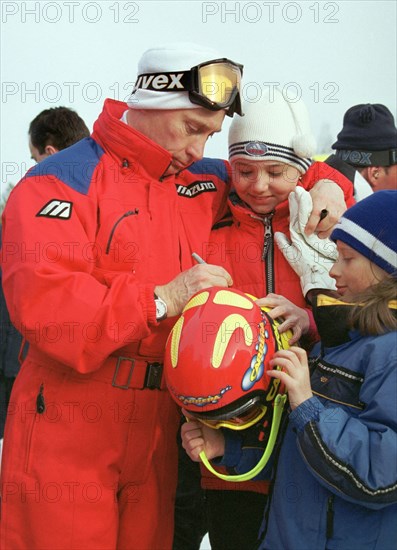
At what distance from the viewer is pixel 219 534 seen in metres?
2.41

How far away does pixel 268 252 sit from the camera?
2260mm

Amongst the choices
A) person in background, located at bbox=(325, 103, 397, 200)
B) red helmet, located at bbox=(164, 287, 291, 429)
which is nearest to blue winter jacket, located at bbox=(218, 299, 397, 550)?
red helmet, located at bbox=(164, 287, 291, 429)

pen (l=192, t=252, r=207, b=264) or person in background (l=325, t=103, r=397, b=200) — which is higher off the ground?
person in background (l=325, t=103, r=397, b=200)

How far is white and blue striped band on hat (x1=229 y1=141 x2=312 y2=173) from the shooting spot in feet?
7.25

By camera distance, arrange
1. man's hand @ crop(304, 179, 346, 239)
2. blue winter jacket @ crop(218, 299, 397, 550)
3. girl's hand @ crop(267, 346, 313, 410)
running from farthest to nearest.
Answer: man's hand @ crop(304, 179, 346, 239) → girl's hand @ crop(267, 346, 313, 410) → blue winter jacket @ crop(218, 299, 397, 550)

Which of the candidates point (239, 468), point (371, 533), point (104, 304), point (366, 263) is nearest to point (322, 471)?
point (371, 533)

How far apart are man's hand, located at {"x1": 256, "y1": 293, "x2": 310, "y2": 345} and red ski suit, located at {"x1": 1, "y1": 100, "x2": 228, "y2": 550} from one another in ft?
0.96

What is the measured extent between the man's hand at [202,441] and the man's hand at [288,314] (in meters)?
0.31

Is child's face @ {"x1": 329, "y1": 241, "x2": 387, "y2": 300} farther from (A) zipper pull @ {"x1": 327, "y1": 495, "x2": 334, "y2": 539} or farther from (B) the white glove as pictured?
(A) zipper pull @ {"x1": 327, "y1": 495, "x2": 334, "y2": 539}

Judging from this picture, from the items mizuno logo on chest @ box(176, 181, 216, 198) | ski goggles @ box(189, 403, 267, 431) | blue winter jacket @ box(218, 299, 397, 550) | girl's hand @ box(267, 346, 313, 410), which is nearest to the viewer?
blue winter jacket @ box(218, 299, 397, 550)

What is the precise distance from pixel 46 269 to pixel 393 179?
7.34 feet

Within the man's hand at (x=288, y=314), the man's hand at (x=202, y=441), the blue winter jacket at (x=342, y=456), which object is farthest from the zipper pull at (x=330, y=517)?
the man's hand at (x=288, y=314)

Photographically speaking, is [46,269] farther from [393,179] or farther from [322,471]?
[393,179]

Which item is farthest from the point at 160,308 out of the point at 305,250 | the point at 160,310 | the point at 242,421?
the point at 305,250
